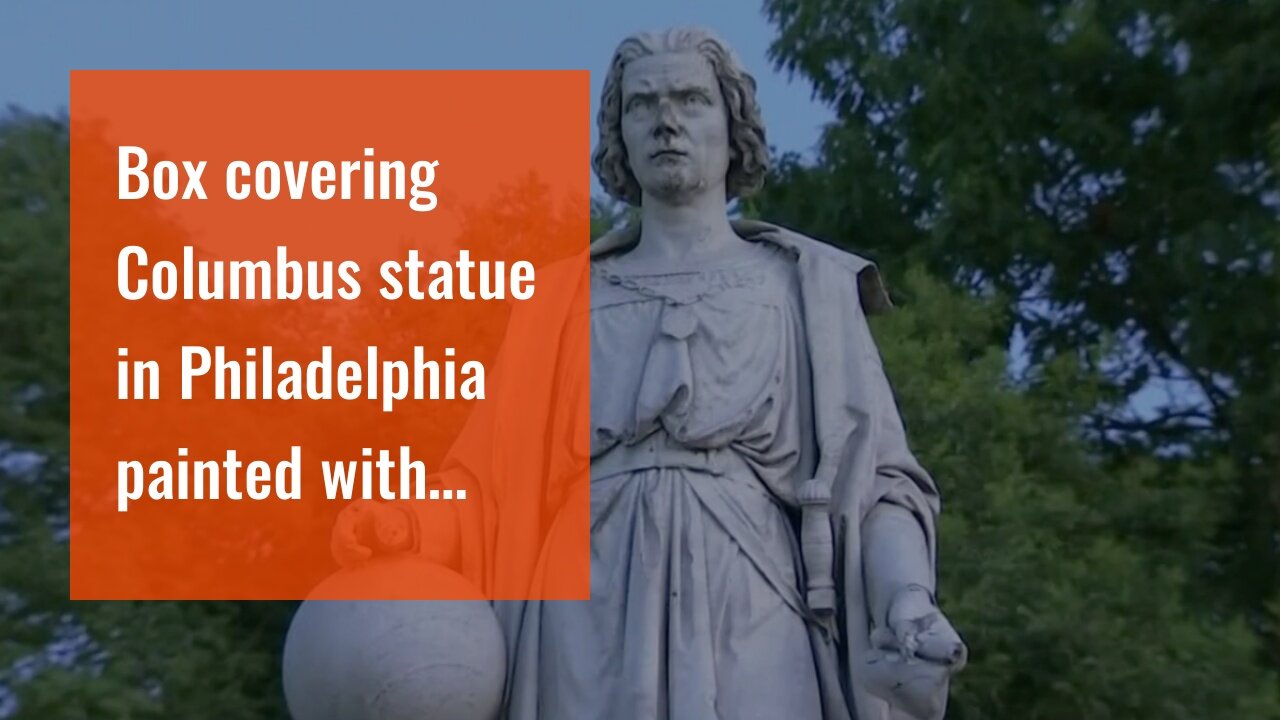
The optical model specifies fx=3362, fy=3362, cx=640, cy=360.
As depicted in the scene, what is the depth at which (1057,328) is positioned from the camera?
2283cm

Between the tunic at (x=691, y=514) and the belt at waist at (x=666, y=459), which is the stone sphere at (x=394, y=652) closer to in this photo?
the tunic at (x=691, y=514)

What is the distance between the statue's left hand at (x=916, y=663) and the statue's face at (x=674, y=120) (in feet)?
5.25

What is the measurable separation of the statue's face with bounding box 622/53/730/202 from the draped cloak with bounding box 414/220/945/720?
0.33 m

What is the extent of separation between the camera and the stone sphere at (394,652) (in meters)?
8.70

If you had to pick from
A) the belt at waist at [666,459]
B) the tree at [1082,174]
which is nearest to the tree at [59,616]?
the tree at [1082,174]

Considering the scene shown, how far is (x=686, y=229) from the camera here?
979 centimetres

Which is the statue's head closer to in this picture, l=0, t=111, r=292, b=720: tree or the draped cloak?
the draped cloak

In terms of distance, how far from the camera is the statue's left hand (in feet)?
28.2

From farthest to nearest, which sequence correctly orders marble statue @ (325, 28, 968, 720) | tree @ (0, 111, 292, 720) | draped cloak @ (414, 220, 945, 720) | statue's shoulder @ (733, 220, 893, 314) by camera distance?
1. tree @ (0, 111, 292, 720)
2. statue's shoulder @ (733, 220, 893, 314)
3. draped cloak @ (414, 220, 945, 720)
4. marble statue @ (325, 28, 968, 720)

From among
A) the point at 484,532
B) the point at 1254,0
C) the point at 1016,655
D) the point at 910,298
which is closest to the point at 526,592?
the point at 484,532

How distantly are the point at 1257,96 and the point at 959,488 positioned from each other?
209 inches

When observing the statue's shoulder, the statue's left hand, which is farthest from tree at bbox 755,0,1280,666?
the statue's left hand

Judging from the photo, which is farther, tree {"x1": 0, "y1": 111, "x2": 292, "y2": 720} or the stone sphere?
tree {"x1": 0, "y1": 111, "x2": 292, "y2": 720}

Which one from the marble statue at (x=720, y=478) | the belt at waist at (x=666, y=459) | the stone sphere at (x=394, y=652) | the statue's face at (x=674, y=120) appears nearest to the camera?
the stone sphere at (x=394, y=652)
